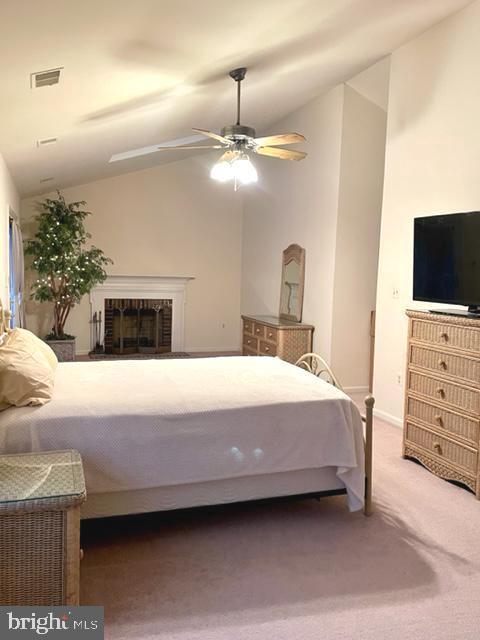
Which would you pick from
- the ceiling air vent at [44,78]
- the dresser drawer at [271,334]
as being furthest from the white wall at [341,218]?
the ceiling air vent at [44,78]

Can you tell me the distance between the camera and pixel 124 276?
27.0 ft

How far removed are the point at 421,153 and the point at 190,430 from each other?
3.19m

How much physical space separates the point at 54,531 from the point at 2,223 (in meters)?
3.37

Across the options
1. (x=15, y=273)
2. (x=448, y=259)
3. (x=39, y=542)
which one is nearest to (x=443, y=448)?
(x=448, y=259)

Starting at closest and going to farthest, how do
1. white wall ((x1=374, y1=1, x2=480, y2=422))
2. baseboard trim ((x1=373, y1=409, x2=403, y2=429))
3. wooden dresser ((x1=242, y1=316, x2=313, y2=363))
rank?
white wall ((x1=374, y1=1, x2=480, y2=422)), baseboard trim ((x1=373, y1=409, x2=403, y2=429)), wooden dresser ((x1=242, y1=316, x2=313, y2=363))

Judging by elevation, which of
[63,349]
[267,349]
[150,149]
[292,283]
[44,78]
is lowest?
[63,349]

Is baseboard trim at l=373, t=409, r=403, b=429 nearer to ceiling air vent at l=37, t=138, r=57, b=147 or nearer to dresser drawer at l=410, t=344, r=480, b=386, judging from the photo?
dresser drawer at l=410, t=344, r=480, b=386

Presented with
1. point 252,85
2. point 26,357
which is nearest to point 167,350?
point 252,85

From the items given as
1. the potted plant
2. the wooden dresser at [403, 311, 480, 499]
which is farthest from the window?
the wooden dresser at [403, 311, 480, 499]

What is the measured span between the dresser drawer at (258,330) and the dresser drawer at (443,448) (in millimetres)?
2923

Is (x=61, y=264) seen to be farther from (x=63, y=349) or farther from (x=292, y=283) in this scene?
(x=292, y=283)

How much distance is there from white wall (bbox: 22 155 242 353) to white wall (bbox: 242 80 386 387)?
7.08 feet

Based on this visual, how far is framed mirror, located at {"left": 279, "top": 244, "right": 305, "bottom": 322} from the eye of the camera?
264 inches

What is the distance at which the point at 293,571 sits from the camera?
2596mm
